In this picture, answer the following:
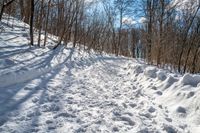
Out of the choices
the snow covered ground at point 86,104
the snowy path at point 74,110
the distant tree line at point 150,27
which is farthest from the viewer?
the distant tree line at point 150,27

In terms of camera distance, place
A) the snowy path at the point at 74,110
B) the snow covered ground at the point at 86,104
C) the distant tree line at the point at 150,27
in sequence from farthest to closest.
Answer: the distant tree line at the point at 150,27, the snow covered ground at the point at 86,104, the snowy path at the point at 74,110

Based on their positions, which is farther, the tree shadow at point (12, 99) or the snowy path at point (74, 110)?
the tree shadow at point (12, 99)

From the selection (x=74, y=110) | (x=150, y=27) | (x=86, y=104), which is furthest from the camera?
(x=150, y=27)

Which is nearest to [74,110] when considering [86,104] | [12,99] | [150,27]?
[86,104]

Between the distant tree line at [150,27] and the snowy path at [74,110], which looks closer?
the snowy path at [74,110]

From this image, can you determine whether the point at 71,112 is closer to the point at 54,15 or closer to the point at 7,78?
the point at 7,78

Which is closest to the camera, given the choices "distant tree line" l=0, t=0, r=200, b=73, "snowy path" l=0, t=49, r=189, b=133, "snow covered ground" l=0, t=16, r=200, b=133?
"snowy path" l=0, t=49, r=189, b=133

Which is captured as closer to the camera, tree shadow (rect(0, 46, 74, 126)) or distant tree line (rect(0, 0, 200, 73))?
tree shadow (rect(0, 46, 74, 126))

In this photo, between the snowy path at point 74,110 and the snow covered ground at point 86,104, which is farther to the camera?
the snow covered ground at point 86,104

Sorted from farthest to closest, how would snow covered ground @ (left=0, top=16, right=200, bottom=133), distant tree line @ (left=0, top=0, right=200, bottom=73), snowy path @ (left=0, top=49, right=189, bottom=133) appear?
distant tree line @ (left=0, top=0, right=200, bottom=73), snow covered ground @ (left=0, top=16, right=200, bottom=133), snowy path @ (left=0, top=49, right=189, bottom=133)

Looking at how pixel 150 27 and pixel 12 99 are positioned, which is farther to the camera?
pixel 150 27

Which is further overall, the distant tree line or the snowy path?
the distant tree line

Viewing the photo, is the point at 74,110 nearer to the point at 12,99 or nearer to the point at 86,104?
the point at 86,104

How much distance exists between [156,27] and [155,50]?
2117 millimetres
